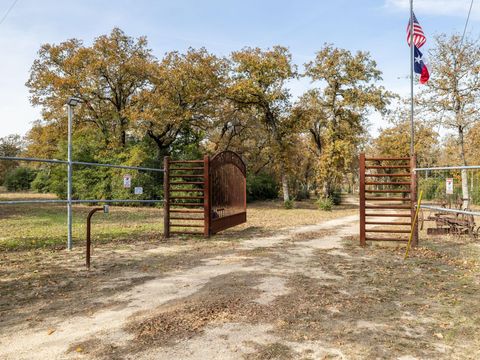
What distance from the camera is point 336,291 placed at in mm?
4734

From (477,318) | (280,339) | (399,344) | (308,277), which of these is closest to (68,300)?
(280,339)

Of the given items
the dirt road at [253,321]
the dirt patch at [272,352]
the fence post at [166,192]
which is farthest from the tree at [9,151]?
the dirt patch at [272,352]

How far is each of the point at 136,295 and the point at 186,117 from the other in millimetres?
19101

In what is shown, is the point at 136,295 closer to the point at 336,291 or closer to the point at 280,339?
the point at 280,339

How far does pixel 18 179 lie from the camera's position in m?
39.2

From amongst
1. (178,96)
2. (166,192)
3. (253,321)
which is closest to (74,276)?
(253,321)

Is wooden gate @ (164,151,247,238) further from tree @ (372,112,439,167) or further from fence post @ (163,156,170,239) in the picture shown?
tree @ (372,112,439,167)

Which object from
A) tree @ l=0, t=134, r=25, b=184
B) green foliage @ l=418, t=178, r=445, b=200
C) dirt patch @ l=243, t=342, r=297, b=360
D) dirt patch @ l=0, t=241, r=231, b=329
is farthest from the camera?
tree @ l=0, t=134, r=25, b=184

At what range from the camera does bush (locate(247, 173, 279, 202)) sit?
32003mm

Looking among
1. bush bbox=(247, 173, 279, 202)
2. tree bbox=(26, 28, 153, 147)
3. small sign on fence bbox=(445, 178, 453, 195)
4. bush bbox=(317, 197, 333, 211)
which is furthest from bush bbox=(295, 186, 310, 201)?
small sign on fence bbox=(445, 178, 453, 195)

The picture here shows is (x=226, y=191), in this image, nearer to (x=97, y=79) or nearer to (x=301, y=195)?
(x=97, y=79)

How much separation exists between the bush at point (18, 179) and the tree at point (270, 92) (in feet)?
87.7

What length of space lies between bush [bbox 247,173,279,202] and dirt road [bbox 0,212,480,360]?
25668 mm

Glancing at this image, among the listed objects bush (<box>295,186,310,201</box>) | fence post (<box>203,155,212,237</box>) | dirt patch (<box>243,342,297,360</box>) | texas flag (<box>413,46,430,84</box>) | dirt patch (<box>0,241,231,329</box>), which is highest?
texas flag (<box>413,46,430,84</box>)
